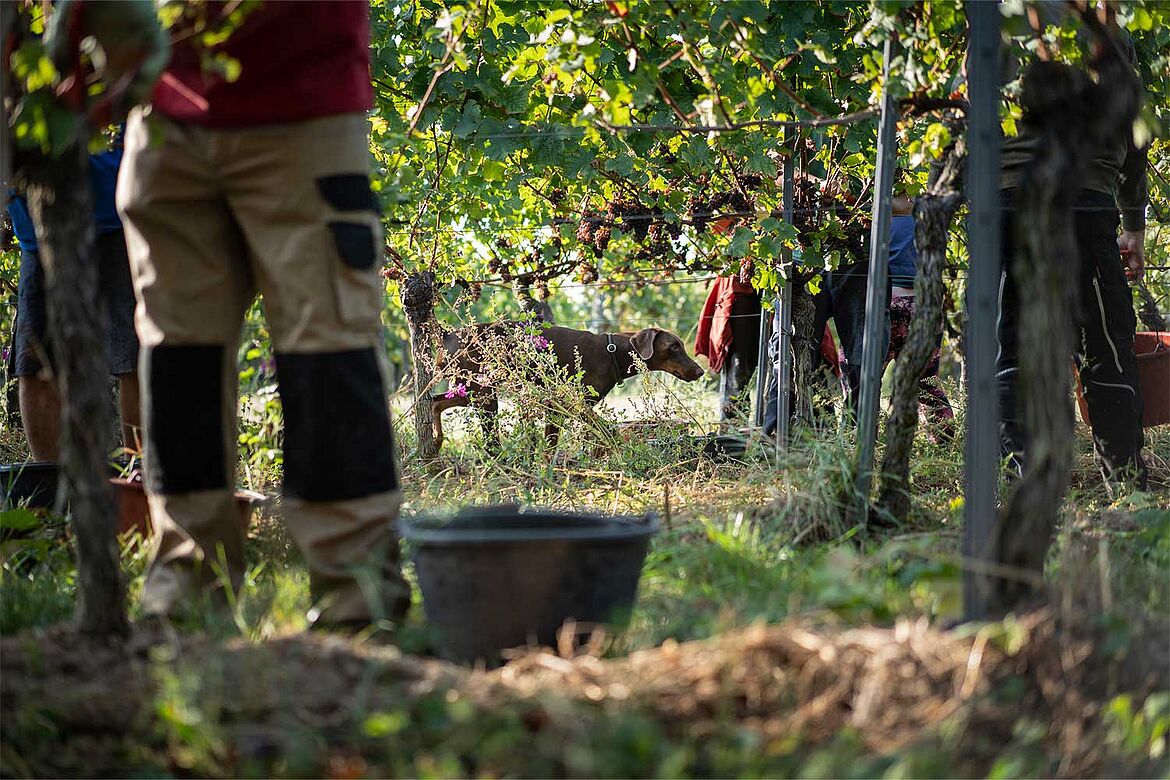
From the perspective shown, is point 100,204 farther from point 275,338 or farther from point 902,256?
point 902,256

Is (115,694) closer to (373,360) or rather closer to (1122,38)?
(373,360)

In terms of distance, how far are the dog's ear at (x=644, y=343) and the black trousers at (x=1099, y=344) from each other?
10.1ft

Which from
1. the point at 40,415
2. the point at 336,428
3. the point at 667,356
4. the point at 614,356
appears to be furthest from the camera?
the point at 667,356

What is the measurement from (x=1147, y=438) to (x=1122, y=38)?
8.04 feet

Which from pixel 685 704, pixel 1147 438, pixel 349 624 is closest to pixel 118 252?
pixel 349 624

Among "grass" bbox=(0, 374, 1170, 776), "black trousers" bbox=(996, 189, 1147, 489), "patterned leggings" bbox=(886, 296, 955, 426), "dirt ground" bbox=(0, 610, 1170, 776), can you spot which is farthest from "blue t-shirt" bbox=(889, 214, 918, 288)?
"dirt ground" bbox=(0, 610, 1170, 776)

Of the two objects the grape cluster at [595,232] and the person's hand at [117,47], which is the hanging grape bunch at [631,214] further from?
the person's hand at [117,47]

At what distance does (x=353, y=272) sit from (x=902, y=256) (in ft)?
14.7

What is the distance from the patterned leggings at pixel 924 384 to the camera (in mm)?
5734

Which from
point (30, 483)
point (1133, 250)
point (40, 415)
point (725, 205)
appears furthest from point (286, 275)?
point (725, 205)

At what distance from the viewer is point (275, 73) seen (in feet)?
7.79

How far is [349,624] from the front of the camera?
2318mm

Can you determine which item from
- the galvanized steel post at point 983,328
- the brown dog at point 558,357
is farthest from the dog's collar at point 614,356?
the galvanized steel post at point 983,328

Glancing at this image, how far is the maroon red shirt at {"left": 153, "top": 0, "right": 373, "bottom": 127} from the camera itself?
2.36 meters
